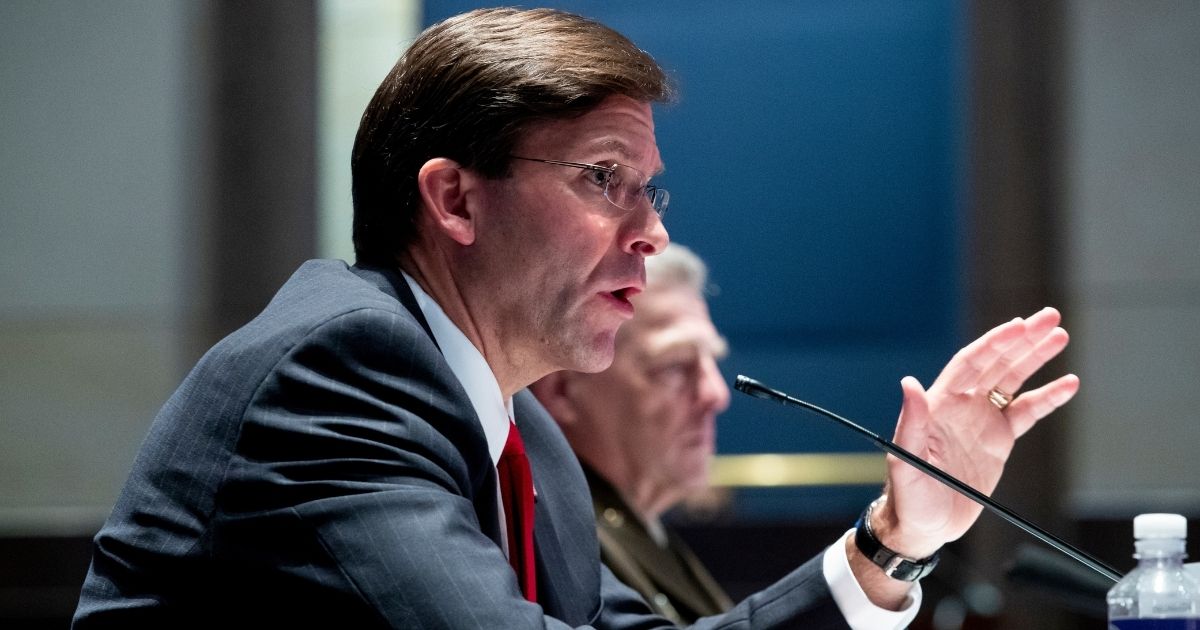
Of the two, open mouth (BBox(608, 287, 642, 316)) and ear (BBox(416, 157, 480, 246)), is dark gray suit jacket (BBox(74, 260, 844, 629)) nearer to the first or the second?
ear (BBox(416, 157, 480, 246))

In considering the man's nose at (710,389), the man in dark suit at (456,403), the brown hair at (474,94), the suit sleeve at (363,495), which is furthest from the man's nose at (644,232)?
the man's nose at (710,389)

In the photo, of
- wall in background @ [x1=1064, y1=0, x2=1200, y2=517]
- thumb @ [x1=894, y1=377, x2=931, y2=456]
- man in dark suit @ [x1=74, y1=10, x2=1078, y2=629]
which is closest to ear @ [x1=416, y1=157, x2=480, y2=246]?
man in dark suit @ [x1=74, y1=10, x2=1078, y2=629]

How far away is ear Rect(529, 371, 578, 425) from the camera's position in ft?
9.41

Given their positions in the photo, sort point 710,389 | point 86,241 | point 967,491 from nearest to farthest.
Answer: point 967,491
point 710,389
point 86,241

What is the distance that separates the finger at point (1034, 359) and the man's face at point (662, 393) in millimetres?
1343

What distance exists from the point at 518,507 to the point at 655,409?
4.48ft

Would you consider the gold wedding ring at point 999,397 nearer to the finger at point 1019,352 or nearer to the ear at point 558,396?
the finger at point 1019,352

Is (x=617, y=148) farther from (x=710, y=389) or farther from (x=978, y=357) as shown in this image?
(x=710, y=389)

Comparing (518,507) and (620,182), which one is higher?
(620,182)

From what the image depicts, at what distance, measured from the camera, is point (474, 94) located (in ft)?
5.01

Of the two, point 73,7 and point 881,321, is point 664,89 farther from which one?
point 73,7

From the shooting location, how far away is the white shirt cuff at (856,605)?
5.28 feet

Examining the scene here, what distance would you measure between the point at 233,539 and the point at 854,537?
743 mm

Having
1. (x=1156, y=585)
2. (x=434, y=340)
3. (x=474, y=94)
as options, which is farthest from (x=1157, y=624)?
(x=474, y=94)
